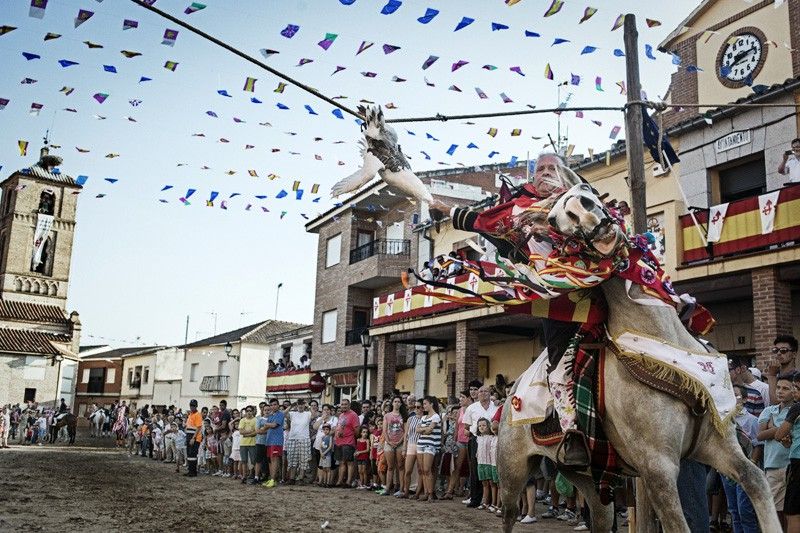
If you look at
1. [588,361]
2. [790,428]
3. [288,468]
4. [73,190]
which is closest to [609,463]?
[588,361]

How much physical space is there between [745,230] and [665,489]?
11892 mm

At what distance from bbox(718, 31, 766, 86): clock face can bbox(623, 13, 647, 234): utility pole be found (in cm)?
1143

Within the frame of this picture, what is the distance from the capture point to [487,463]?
12.5 meters

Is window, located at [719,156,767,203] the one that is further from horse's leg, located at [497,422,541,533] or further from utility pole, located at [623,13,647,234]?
horse's leg, located at [497,422,541,533]

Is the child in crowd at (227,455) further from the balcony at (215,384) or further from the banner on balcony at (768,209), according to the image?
the balcony at (215,384)

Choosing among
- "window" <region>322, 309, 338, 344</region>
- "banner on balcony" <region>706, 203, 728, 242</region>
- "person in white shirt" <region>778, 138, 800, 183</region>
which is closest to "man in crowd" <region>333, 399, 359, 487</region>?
"banner on balcony" <region>706, 203, 728, 242</region>

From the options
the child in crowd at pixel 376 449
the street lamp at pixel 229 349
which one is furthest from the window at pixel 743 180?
the street lamp at pixel 229 349

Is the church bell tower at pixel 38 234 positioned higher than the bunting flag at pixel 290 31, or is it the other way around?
the church bell tower at pixel 38 234

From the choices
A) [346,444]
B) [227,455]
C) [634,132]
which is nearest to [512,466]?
[634,132]

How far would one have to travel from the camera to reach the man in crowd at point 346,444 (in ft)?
55.1

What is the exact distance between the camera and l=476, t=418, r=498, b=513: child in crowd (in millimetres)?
12461

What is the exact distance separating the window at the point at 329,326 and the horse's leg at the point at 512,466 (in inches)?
1121

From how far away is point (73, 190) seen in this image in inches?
2682

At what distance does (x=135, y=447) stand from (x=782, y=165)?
2839 cm
